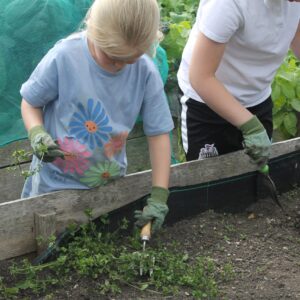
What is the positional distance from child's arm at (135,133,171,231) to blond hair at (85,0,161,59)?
0.44 m

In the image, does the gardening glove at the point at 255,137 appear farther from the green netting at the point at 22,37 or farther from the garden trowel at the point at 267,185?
the green netting at the point at 22,37

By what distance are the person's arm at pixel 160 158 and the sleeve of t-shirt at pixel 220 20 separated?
1.39ft

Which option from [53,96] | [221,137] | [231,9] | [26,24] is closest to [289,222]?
[221,137]

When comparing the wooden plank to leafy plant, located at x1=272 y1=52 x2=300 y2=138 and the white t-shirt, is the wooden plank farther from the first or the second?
leafy plant, located at x1=272 y1=52 x2=300 y2=138

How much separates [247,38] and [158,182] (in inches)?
27.1

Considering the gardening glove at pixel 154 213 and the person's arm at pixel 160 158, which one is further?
the person's arm at pixel 160 158

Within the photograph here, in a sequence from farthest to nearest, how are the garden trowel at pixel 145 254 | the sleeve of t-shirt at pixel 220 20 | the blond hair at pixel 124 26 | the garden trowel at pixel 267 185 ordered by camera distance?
the garden trowel at pixel 267 185, the sleeve of t-shirt at pixel 220 20, the garden trowel at pixel 145 254, the blond hair at pixel 124 26

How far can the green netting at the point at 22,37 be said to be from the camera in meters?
3.30

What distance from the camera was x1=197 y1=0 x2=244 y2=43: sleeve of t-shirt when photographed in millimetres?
2627

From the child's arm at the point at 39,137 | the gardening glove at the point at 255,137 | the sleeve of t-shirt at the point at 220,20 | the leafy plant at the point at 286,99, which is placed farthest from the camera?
the leafy plant at the point at 286,99

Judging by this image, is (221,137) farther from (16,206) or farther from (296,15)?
(16,206)

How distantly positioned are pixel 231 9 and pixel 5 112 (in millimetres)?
1323

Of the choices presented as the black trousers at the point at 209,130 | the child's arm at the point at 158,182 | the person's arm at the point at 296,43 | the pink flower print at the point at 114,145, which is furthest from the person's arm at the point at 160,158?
the person's arm at the point at 296,43

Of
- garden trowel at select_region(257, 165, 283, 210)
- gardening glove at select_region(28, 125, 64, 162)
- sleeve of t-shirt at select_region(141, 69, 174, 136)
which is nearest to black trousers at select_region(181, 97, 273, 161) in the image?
garden trowel at select_region(257, 165, 283, 210)
